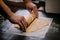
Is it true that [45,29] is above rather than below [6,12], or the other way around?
below

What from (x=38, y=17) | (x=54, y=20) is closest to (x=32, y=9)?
(x=38, y=17)

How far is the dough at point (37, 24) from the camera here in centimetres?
100

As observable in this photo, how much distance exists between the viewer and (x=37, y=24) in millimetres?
1079

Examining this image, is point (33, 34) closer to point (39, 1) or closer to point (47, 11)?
point (47, 11)

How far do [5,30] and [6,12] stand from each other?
0.47 feet

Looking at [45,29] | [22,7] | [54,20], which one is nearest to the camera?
[45,29]

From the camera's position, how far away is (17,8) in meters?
1.37

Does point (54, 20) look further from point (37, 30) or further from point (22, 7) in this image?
point (22, 7)

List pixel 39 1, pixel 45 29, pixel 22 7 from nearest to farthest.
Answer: pixel 45 29 → pixel 22 7 → pixel 39 1

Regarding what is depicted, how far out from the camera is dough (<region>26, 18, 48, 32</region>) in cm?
100

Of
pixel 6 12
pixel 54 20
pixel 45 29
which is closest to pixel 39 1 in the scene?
pixel 54 20

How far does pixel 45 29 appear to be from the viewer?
3.28 ft

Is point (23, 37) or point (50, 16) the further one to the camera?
point (50, 16)

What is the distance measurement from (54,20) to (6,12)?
0.42 m
